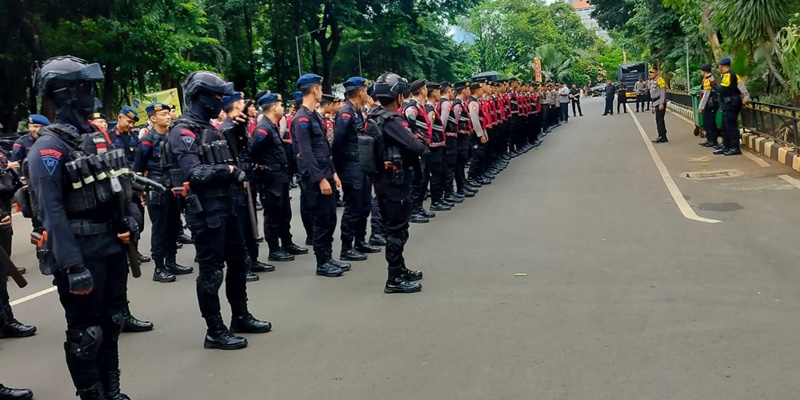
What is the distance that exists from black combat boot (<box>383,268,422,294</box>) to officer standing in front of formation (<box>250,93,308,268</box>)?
2.43m

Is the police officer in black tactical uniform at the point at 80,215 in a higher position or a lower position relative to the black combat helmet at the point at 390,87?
lower

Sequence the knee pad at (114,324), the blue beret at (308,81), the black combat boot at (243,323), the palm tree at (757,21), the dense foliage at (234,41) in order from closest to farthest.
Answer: the knee pad at (114,324)
the black combat boot at (243,323)
the blue beret at (308,81)
the palm tree at (757,21)
the dense foliage at (234,41)

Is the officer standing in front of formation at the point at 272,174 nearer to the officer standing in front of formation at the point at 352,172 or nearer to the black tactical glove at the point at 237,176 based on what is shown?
the officer standing in front of formation at the point at 352,172

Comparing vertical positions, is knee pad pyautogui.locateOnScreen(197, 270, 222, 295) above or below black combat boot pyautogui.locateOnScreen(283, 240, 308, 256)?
above

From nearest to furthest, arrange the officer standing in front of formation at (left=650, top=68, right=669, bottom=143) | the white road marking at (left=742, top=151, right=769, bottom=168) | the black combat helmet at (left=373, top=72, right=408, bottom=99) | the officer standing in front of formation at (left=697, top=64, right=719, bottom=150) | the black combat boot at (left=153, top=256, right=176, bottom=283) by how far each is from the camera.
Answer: the black combat helmet at (left=373, top=72, right=408, bottom=99) → the black combat boot at (left=153, top=256, right=176, bottom=283) → the white road marking at (left=742, top=151, right=769, bottom=168) → the officer standing in front of formation at (left=697, top=64, right=719, bottom=150) → the officer standing in front of formation at (left=650, top=68, right=669, bottom=143)

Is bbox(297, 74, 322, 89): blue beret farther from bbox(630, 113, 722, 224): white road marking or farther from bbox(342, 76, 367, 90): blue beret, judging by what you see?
bbox(630, 113, 722, 224): white road marking

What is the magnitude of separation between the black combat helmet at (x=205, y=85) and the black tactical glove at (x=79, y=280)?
176cm

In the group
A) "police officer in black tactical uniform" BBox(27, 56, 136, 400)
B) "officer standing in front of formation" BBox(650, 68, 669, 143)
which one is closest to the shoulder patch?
"police officer in black tactical uniform" BBox(27, 56, 136, 400)

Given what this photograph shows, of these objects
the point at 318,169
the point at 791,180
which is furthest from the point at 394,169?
the point at 791,180

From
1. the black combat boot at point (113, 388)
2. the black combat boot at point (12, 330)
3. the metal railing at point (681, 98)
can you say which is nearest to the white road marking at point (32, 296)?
the black combat boot at point (12, 330)

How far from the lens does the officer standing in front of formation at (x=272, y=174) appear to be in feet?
29.6

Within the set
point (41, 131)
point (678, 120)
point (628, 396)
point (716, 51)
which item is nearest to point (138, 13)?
point (716, 51)

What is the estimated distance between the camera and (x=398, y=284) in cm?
735

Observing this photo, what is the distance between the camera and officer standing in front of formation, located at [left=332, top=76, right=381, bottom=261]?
30.0ft
